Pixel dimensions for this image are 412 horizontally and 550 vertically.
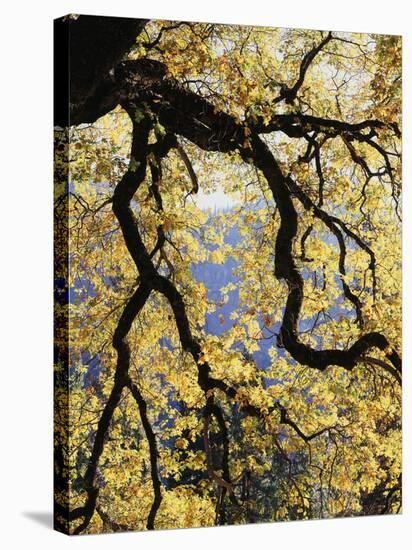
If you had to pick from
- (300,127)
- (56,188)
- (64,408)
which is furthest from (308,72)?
A: (64,408)

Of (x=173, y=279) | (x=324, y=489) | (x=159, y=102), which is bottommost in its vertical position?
(x=324, y=489)

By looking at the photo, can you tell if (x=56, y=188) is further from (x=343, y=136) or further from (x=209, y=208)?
(x=343, y=136)

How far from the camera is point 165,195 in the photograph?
8.38m

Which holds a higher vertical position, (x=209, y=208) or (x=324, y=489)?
(x=209, y=208)

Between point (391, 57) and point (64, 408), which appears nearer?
point (64, 408)

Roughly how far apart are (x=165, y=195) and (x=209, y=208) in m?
0.32

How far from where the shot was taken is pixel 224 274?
859cm

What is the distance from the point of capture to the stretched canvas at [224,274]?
8164 mm

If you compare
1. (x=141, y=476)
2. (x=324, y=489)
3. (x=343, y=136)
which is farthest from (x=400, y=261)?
(x=141, y=476)

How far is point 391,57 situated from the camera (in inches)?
358

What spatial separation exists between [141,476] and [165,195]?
1672mm

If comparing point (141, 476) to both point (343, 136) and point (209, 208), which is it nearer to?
point (209, 208)

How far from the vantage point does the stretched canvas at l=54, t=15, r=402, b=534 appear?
26.8 ft

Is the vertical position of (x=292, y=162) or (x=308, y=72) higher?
(x=308, y=72)
